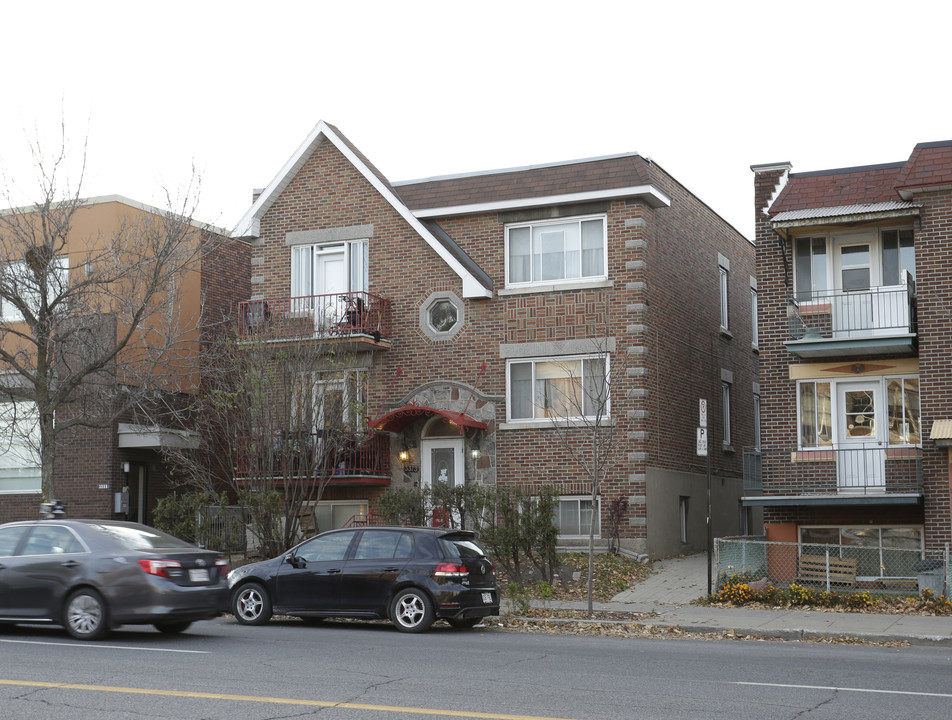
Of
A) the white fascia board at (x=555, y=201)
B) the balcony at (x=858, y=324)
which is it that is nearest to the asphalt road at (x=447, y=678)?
the balcony at (x=858, y=324)

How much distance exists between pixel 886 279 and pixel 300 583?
43.9ft

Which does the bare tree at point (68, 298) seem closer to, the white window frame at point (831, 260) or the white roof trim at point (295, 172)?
the white roof trim at point (295, 172)

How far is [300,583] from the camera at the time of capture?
620 inches

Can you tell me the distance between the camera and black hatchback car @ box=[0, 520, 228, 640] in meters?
13.1

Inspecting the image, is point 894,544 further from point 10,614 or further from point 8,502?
point 8,502

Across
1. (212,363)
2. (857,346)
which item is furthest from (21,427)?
(857,346)

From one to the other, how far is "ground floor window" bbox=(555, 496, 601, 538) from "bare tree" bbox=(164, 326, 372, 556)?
4.50 meters

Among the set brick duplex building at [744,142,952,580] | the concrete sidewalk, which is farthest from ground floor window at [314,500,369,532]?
brick duplex building at [744,142,952,580]

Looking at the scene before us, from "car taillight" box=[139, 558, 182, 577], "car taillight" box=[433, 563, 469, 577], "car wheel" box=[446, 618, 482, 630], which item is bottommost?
"car wheel" box=[446, 618, 482, 630]

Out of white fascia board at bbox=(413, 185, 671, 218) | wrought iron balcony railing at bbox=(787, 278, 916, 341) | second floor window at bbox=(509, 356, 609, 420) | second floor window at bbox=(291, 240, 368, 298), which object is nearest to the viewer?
wrought iron balcony railing at bbox=(787, 278, 916, 341)

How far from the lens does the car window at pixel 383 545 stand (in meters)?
15.5

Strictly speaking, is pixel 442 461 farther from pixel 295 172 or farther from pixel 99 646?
pixel 99 646

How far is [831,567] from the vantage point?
21.1 meters

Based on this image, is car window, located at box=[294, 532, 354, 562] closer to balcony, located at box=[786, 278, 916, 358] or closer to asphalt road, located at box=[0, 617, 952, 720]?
asphalt road, located at box=[0, 617, 952, 720]
